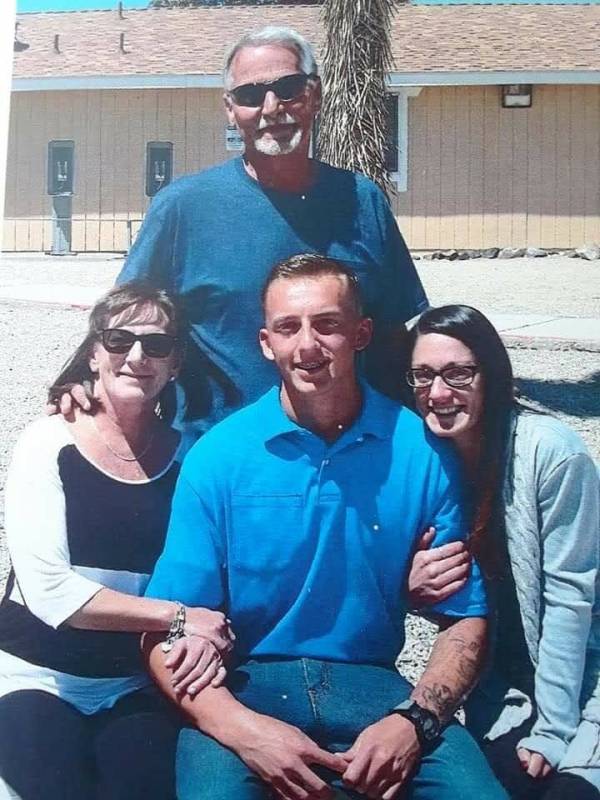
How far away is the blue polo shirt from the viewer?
1894mm

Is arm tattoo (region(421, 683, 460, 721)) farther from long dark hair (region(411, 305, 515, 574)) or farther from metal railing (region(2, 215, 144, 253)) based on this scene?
metal railing (region(2, 215, 144, 253))

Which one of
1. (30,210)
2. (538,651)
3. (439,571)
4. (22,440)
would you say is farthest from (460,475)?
(30,210)

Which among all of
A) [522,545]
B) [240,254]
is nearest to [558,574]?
[522,545]

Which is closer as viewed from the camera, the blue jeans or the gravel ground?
the blue jeans

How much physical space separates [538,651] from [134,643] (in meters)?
0.68

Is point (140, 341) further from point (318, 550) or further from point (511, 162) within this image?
point (511, 162)

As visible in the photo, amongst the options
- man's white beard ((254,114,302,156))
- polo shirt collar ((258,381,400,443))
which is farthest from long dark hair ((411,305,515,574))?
man's white beard ((254,114,302,156))

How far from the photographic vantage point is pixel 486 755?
1939mm

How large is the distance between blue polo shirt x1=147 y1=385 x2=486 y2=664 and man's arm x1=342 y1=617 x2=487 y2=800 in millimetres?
47

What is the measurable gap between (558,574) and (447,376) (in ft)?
1.23

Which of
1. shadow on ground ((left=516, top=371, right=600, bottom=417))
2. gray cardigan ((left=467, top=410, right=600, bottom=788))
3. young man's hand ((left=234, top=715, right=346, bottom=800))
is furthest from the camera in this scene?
shadow on ground ((left=516, top=371, right=600, bottom=417))

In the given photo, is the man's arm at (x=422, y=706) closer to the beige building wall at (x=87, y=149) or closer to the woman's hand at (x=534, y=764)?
the woman's hand at (x=534, y=764)

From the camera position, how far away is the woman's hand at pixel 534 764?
74.6 inches

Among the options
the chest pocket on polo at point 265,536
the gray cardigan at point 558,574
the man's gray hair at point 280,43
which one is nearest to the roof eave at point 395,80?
the man's gray hair at point 280,43
